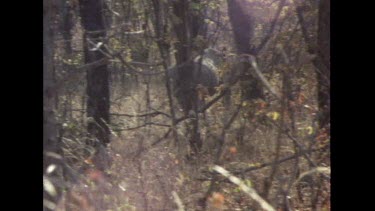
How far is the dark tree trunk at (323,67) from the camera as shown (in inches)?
190

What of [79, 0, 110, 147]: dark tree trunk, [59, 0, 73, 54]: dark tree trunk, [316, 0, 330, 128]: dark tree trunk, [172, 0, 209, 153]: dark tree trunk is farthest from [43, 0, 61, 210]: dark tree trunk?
[316, 0, 330, 128]: dark tree trunk

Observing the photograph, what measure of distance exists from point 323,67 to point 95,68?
6.80ft

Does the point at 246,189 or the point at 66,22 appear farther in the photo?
the point at 66,22

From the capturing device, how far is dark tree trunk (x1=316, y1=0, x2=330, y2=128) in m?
4.84

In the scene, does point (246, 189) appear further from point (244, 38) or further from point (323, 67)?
point (244, 38)

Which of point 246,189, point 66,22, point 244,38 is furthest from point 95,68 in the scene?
point 246,189

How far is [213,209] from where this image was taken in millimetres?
4984

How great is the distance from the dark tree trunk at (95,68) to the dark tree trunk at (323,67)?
1.93 metres

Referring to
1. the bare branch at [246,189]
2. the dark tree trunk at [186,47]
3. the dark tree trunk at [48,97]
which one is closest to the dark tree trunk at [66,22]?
the dark tree trunk at [48,97]

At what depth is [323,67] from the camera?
4906 millimetres

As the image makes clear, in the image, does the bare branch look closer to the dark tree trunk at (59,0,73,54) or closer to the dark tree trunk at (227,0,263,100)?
the dark tree trunk at (227,0,263,100)

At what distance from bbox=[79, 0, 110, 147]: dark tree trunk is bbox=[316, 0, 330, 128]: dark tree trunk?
193 centimetres
